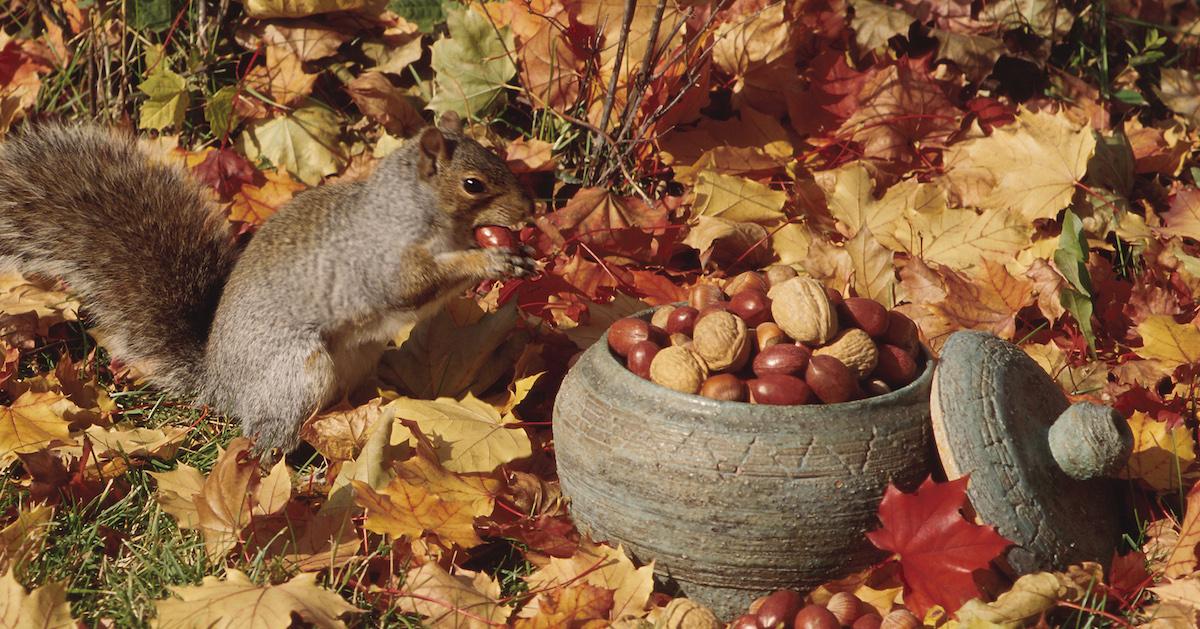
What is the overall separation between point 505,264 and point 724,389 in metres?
0.62

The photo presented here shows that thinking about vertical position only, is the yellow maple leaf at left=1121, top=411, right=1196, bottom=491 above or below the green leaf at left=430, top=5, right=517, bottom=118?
below

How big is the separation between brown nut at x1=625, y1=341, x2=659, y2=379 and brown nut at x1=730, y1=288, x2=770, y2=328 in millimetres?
140

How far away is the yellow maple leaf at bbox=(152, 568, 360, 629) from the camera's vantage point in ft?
4.81

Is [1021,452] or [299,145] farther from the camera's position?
[299,145]

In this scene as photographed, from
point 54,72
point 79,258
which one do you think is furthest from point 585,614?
point 54,72

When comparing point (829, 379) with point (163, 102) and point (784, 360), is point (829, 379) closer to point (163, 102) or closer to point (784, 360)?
point (784, 360)

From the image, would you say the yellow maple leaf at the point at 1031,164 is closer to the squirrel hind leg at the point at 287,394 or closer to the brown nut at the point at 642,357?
the brown nut at the point at 642,357

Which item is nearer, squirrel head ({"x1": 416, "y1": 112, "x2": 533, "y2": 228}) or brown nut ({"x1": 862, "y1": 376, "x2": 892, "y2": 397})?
brown nut ({"x1": 862, "y1": 376, "x2": 892, "y2": 397})

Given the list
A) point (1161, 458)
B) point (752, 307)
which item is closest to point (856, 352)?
point (752, 307)

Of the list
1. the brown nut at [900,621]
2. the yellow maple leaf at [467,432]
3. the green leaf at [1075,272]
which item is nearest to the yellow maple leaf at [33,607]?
the yellow maple leaf at [467,432]

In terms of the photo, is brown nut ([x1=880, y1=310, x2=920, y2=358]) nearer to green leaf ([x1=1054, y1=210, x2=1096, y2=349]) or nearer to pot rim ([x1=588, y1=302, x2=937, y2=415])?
pot rim ([x1=588, y1=302, x2=937, y2=415])

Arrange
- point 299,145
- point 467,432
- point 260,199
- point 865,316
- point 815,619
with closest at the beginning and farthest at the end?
point 815,619, point 865,316, point 467,432, point 260,199, point 299,145

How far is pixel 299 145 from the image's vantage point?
2779mm

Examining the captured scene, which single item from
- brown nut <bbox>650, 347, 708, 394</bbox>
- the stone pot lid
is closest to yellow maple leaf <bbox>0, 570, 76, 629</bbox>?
brown nut <bbox>650, 347, 708, 394</bbox>
